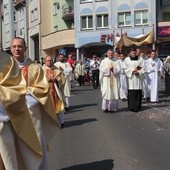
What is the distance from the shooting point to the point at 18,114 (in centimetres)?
466

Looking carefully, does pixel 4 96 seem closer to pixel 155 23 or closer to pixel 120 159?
pixel 120 159

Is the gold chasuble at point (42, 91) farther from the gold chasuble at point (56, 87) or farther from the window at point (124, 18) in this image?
the window at point (124, 18)

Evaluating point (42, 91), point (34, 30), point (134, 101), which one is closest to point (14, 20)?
point (34, 30)

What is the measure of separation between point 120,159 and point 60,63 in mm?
9551

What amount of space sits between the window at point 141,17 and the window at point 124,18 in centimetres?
85

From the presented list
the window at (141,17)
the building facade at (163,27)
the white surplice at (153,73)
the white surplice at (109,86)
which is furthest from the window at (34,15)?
the white surplice at (109,86)

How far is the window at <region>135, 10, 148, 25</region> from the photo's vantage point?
4869 centimetres

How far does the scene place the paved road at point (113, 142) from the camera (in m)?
7.06

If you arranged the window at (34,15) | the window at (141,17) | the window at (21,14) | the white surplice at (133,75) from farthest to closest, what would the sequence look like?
the window at (21,14), the window at (34,15), the window at (141,17), the white surplice at (133,75)

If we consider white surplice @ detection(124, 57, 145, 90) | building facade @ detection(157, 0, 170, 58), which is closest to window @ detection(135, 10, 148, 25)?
building facade @ detection(157, 0, 170, 58)

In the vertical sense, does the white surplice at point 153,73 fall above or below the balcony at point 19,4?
below

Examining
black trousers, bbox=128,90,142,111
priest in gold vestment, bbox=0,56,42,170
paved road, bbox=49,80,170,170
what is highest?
priest in gold vestment, bbox=0,56,42,170

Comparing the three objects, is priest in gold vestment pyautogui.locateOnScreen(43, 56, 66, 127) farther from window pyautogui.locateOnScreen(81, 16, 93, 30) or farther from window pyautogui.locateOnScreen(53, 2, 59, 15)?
window pyautogui.locateOnScreen(53, 2, 59, 15)

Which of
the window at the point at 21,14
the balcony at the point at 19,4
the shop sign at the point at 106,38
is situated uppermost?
the balcony at the point at 19,4
